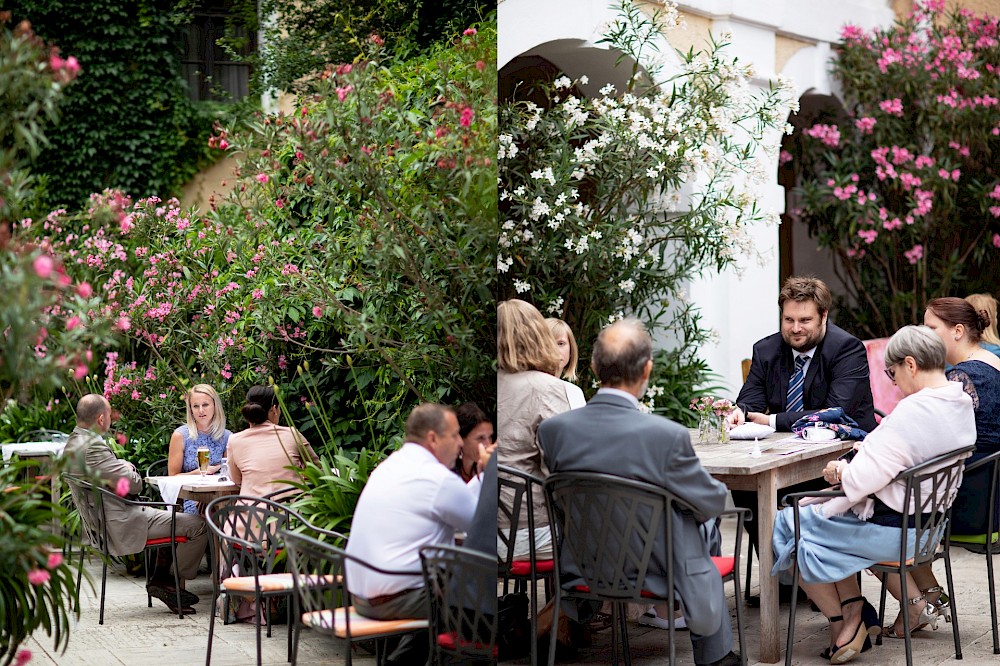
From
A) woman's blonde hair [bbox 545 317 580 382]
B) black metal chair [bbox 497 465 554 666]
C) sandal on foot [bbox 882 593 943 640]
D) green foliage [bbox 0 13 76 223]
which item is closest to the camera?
green foliage [bbox 0 13 76 223]

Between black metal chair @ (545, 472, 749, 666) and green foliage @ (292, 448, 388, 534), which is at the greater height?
green foliage @ (292, 448, 388, 534)

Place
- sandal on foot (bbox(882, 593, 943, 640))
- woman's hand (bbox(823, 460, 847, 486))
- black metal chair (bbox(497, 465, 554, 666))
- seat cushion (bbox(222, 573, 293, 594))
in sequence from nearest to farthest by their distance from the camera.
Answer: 1. seat cushion (bbox(222, 573, 293, 594))
2. black metal chair (bbox(497, 465, 554, 666))
3. woman's hand (bbox(823, 460, 847, 486))
4. sandal on foot (bbox(882, 593, 943, 640))

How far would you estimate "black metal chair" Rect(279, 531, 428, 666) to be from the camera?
2.08 m

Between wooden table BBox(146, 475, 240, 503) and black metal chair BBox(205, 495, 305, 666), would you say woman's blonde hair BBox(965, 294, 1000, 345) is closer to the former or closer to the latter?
black metal chair BBox(205, 495, 305, 666)

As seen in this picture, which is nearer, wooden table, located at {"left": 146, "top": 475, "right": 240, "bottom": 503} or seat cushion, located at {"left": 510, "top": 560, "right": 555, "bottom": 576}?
wooden table, located at {"left": 146, "top": 475, "right": 240, "bottom": 503}

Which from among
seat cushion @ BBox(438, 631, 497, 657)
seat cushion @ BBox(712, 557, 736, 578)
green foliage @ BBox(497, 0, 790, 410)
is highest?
green foliage @ BBox(497, 0, 790, 410)

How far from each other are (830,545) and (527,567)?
1.39m

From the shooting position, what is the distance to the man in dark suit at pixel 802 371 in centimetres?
374

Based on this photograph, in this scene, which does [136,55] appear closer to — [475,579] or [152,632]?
[152,632]

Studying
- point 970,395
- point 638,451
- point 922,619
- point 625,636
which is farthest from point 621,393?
point 922,619

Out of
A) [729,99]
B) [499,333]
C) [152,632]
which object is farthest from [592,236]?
[152,632]

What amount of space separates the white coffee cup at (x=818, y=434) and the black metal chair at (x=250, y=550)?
2.35 meters

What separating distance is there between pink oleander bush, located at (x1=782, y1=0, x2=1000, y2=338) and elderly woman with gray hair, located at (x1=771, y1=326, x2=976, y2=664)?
1.85m

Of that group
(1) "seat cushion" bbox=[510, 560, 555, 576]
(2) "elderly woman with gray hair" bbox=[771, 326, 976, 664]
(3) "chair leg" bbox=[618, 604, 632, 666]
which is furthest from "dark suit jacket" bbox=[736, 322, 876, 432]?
(1) "seat cushion" bbox=[510, 560, 555, 576]
